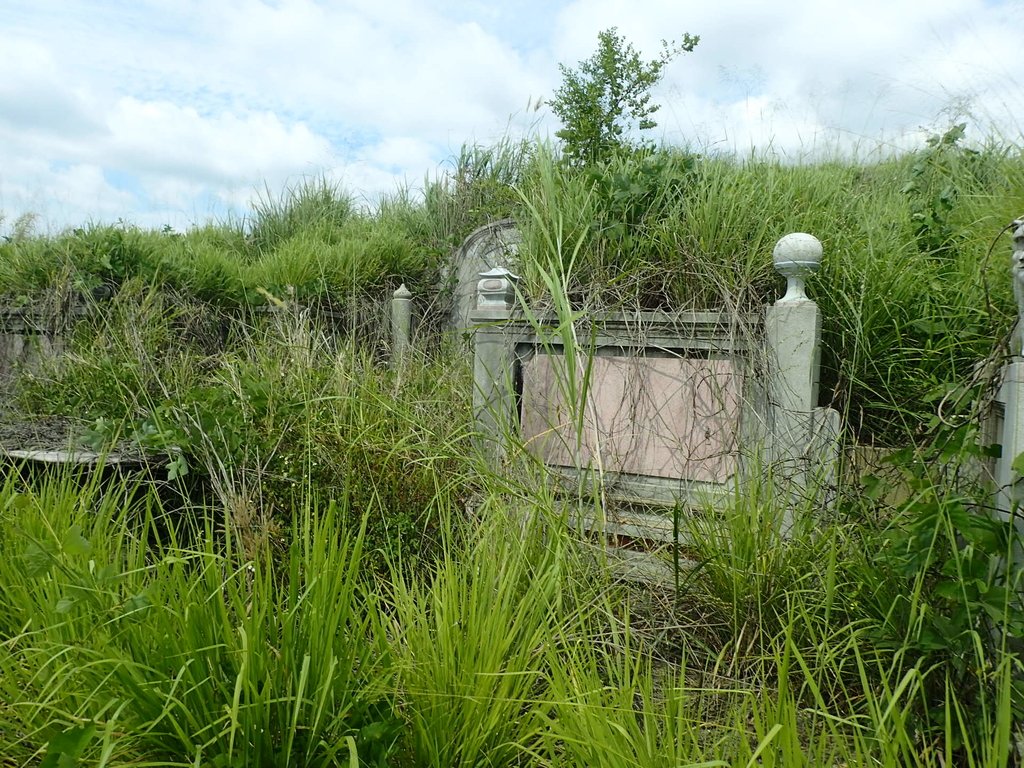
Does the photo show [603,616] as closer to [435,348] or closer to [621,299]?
[621,299]

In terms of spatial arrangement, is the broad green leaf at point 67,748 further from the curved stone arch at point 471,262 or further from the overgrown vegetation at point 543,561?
the curved stone arch at point 471,262

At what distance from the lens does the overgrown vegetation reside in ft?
4.91

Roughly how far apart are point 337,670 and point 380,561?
133cm

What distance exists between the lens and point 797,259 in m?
3.00

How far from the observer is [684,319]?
127 inches

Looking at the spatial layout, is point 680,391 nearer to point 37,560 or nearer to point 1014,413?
point 1014,413

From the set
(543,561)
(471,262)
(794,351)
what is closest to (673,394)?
(794,351)

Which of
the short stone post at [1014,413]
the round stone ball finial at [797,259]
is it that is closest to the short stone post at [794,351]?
the round stone ball finial at [797,259]

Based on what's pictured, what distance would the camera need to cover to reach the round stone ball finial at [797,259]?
2.98 metres

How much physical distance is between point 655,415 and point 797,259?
0.89m

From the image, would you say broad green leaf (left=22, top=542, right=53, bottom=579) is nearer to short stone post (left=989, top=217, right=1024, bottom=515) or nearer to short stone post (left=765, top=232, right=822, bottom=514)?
short stone post (left=989, top=217, right=1024, bottom=515)

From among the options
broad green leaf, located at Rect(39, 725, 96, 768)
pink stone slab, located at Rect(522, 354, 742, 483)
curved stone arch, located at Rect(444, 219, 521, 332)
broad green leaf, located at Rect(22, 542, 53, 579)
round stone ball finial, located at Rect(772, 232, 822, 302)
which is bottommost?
broad green leaf, located at Rect(39, 725, 96, 768)

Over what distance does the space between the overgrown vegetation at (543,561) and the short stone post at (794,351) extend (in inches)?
6.0

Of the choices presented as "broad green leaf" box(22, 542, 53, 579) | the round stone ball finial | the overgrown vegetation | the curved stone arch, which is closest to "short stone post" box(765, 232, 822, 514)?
the round stone ball finial
